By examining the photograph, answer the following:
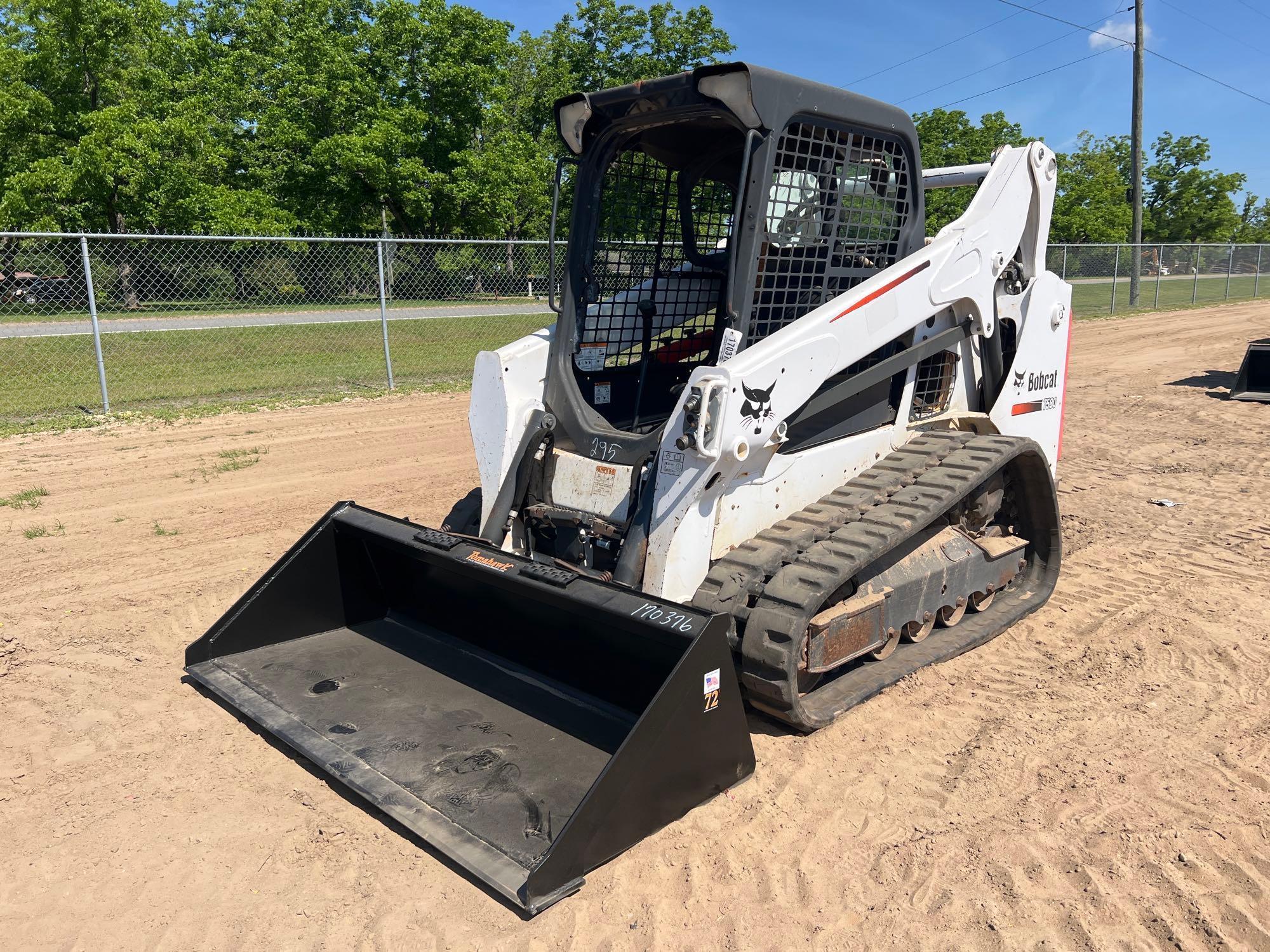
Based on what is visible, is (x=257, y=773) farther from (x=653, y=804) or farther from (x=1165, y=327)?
(x=1165, y=327)

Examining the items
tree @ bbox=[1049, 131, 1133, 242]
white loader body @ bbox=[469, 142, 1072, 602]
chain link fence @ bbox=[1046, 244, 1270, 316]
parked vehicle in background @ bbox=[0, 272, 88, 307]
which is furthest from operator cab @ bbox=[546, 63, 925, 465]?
tree @ bbox=[1049, 131, 1133, 242]

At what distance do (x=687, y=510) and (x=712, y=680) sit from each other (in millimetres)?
750

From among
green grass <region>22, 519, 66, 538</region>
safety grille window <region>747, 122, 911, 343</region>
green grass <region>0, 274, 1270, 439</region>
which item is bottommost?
green grass <region>22, 519, 66, 538</region>

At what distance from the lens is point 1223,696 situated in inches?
164

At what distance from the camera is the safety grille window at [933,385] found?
4.81 meters

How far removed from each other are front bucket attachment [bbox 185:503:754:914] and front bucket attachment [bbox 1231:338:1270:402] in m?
10.7

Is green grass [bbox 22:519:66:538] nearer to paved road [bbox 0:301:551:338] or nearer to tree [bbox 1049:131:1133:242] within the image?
paved road [bbox 0:301:551:338]

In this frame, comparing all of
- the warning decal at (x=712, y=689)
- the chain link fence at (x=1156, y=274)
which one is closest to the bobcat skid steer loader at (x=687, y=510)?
the warning decal at (x=712, y=689)

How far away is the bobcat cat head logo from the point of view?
3533 mm

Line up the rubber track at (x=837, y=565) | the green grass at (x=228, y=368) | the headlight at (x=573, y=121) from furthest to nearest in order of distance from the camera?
the green grass at (x=228, y=368)
the headlight at (x=573, y=121)
the rubber track at (x=837, y=565)

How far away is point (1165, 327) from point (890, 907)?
21529 mm

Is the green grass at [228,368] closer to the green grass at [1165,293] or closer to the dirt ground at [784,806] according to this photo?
the dirt ground at [784,806]

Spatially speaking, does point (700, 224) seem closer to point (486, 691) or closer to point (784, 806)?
point (486, 691)

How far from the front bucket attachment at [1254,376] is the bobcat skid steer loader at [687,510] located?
7.72 metres
